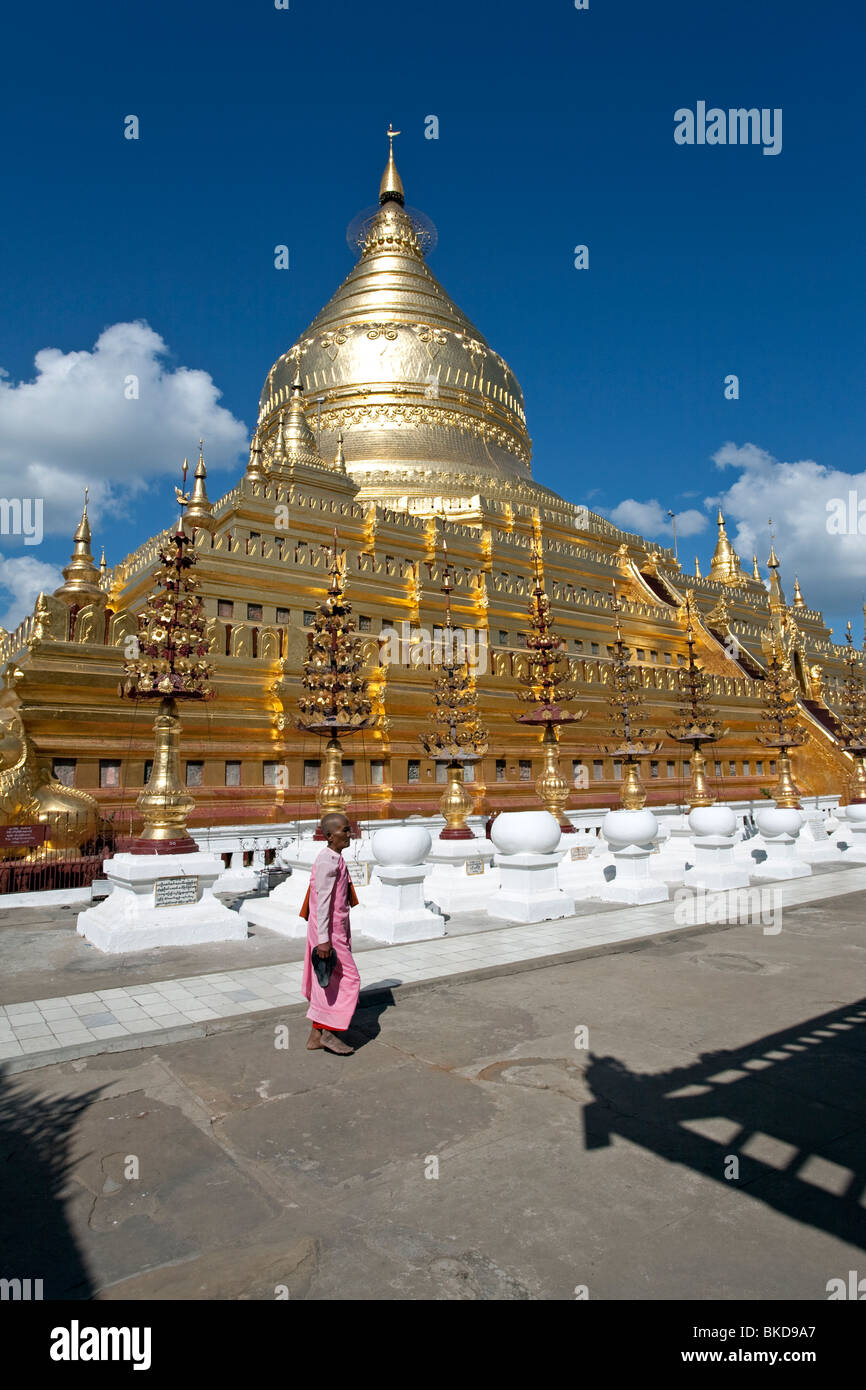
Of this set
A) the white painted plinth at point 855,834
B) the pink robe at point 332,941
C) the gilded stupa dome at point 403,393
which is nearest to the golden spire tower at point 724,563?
the gilded stupa dome at point 403,393

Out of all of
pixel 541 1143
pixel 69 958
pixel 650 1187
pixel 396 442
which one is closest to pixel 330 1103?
pixel 541 1143

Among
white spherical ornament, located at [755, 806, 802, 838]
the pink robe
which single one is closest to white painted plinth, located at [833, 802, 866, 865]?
white spherical ornament, located at [755, 806, 802, 838]

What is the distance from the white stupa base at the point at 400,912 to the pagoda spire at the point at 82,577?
617 inches

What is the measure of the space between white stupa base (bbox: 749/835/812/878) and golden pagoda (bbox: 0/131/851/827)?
483 centimetres

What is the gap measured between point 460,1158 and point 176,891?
7709mm

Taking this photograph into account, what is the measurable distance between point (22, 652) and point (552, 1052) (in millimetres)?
19893

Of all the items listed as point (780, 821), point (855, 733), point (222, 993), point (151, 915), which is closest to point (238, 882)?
point (151, 915)

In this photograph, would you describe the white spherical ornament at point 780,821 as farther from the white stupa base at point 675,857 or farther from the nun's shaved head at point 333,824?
the nun's shaved head at point 333,824

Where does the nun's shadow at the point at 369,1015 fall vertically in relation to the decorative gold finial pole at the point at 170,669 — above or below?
below

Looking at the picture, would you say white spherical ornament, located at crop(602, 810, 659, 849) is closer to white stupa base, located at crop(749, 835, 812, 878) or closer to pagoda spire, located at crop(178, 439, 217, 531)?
white stupa base, located at crop(749, 835, 812, 878)

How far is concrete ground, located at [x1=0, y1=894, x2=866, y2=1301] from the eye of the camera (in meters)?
3.63

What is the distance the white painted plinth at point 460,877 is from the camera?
14.0m

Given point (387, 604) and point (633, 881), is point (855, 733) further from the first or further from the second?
point (633, 881)
